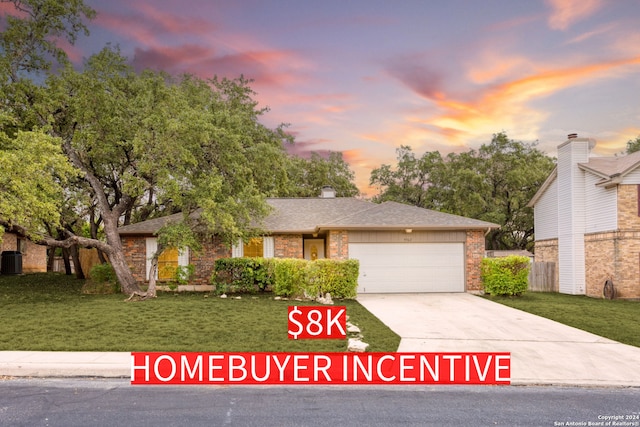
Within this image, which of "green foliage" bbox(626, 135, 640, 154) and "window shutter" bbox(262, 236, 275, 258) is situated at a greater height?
"green foliage" bbox(626, 135, 640, 154)

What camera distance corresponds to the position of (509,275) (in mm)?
19000

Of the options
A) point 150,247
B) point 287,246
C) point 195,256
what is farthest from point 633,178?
point 150,247

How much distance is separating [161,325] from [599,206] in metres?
19.9

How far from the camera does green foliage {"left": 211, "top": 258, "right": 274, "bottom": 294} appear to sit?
1945cm

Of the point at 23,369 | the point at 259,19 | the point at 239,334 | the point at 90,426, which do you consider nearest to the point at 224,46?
the point at 259,19

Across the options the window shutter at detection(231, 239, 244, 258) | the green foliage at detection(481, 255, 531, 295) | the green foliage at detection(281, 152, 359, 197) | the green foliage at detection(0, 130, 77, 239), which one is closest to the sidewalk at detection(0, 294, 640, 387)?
the green foliage at detection(481, 255, 531, 295)

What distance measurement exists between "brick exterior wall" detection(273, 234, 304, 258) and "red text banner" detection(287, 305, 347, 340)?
17.3 m

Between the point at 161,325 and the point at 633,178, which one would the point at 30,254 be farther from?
the point at 633,178

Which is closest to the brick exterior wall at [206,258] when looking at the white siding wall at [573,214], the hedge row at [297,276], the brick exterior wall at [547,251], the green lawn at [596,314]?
the hedge row at [297,276]

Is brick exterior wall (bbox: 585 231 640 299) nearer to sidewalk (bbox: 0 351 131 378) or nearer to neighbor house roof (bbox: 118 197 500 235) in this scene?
neighbor house roof (bbox: 118 197 500 235)

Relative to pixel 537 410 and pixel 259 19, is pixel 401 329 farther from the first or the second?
pixel 259 19

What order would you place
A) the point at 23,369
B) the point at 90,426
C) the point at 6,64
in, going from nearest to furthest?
the point at 90,426, the point at 23,369, the point at 6,64

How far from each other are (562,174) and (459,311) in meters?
13.7

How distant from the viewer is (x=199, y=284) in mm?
21906
